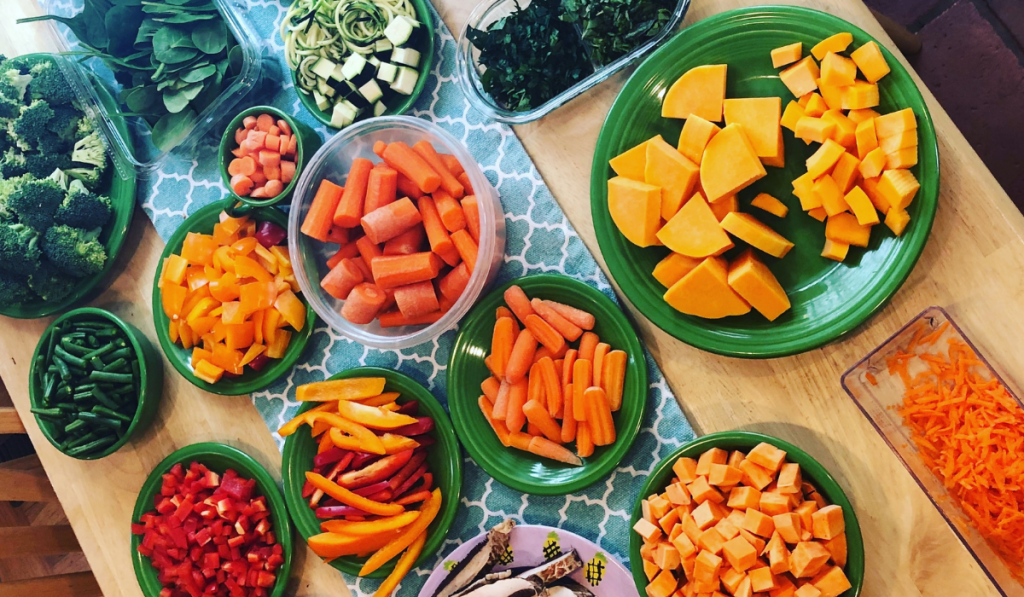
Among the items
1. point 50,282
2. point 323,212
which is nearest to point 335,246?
point 323,212

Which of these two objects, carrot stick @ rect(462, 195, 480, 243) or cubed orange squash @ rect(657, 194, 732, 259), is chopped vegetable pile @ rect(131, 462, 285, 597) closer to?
carrot stick @ rect(462, 195, 480, 243)

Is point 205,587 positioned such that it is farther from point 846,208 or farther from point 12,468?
point 846,208

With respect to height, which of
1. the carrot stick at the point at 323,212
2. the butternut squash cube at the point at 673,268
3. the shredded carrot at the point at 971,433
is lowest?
the shredded carrot at the point at 971,433

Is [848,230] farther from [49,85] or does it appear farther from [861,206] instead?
[49,85]

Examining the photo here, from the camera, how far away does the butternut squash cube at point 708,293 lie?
157 centimetres

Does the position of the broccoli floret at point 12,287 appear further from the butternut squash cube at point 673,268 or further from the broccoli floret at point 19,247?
the butternut squash cube at point 673,268

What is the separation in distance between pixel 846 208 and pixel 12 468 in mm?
2686

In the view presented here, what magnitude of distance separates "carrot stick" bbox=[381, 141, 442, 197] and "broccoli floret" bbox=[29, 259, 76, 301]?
1121 mm

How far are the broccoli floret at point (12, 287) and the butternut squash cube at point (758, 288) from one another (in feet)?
6.75

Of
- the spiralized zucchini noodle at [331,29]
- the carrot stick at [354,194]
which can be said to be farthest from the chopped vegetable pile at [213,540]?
the spiralized zucchini noodle at [331,29]

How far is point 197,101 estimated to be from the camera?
2068 mm

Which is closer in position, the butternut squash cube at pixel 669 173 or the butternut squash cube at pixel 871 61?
the butternut squash cube at pixel 871 61

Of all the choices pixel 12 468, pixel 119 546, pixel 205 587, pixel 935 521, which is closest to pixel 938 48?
pixel 935 521

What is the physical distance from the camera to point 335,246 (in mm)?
1998
